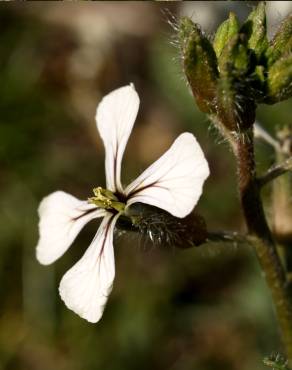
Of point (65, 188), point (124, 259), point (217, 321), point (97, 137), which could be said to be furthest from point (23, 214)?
point (217, 321)

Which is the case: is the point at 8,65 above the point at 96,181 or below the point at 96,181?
above

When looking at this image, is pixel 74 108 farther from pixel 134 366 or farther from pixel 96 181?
pixel 134 366

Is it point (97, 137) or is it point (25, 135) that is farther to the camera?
point (97, 137)

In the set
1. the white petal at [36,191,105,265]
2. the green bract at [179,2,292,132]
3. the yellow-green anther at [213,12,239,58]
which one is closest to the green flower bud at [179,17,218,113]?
the green bract at [179,2,292,132]

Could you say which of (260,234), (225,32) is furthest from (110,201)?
(225,32)

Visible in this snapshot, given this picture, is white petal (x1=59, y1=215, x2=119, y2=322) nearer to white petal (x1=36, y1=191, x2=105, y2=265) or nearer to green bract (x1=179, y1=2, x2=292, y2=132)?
white petal (x1=36, y1=191, x2=105, y2=265)

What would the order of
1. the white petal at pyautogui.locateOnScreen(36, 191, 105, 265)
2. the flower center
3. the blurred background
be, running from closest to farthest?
the flower center
the white petal at pyautogui.locateOnScreen(36, 191, 105, 265)
the blurred background
